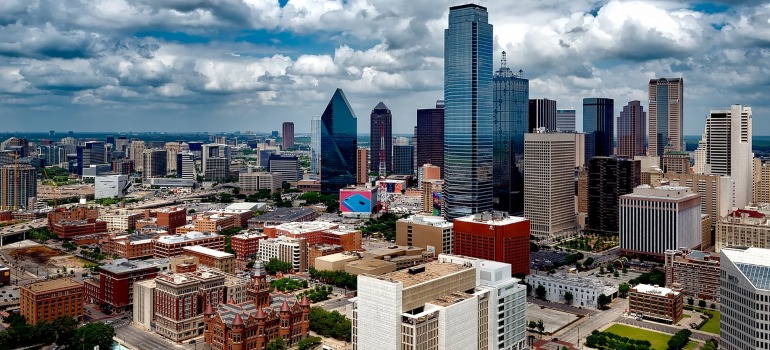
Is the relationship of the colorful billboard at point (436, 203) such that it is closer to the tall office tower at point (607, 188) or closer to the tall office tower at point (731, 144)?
the tall office tower at point (607, 188)

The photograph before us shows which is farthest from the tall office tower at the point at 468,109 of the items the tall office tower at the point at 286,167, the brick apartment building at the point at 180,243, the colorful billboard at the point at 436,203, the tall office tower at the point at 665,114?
the tall office tower at the point at 665,114

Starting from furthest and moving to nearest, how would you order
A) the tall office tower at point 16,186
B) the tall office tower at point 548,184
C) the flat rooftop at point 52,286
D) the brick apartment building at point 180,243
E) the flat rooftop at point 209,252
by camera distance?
the tall office tower at point 16,186, the tall office tower at point 548,184, the brick apartment building at point 180,243, the flat rooftop at point 209,252, the flat rooftop at point 52,286

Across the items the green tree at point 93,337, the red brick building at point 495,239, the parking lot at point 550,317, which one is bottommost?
the parking lot at point 550,317

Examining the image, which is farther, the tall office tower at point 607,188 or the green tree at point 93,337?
the tall office tower at point 607,188

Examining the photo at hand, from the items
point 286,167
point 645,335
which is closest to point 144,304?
point 645,335

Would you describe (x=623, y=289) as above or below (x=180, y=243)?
below

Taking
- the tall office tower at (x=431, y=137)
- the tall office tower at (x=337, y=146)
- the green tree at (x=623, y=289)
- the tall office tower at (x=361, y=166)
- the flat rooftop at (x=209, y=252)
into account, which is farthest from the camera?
the tall office tower at (x=431, y=137)

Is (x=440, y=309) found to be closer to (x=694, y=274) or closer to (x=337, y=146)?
(x=694, y=274)

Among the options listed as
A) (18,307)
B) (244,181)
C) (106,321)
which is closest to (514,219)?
(106,321)
